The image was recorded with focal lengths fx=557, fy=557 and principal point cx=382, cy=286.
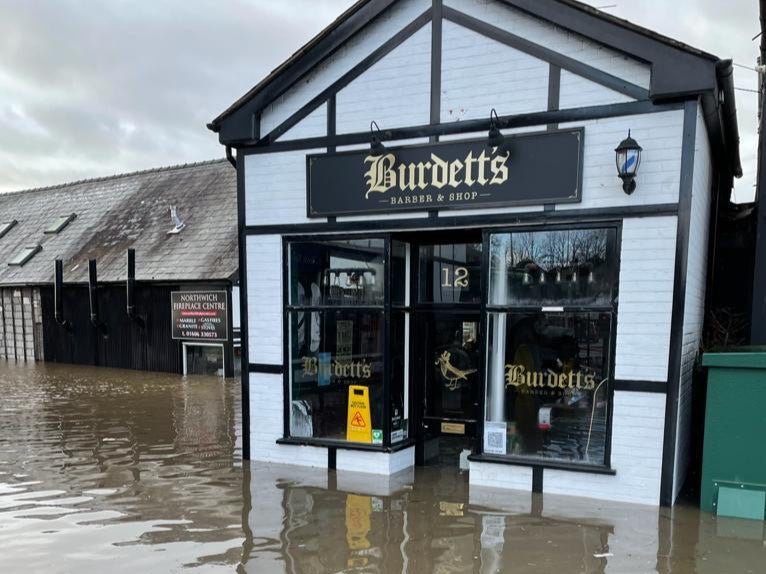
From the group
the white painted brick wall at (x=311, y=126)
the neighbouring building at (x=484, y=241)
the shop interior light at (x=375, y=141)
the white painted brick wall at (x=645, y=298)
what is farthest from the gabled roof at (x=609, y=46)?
the white painted brick wall at (x=645, y=298)

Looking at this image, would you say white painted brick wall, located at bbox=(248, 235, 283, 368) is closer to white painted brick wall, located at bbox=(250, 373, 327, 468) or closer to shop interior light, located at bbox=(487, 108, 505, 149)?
white painted brick wall, located at bbox=(250, 373, 327, 468)

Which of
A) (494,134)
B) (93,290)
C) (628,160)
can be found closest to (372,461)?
(494,134)

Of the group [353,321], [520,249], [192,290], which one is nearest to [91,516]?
[353,321]

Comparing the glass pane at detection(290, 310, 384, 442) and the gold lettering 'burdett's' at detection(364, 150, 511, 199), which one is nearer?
the gold lettering 'burdett's' at detection(364, 150, 511, 199)

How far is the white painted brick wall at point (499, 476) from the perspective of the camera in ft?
19.0

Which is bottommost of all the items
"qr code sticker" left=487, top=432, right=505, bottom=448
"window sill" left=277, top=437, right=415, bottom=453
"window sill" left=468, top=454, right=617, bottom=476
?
"window sill" left=277, top=437, right=415, bottom=453

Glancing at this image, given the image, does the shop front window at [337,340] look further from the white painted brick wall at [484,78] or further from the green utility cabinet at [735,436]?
the green utility cabinet at [735,436]

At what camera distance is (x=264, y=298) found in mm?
6906

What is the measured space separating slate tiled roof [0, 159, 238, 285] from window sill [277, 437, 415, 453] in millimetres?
9207

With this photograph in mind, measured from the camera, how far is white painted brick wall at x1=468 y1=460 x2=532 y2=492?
5.79 metres

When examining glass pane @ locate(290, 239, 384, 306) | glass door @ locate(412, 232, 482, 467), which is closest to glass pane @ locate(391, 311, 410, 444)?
glass door @ locate(412, 232, 482, 467)

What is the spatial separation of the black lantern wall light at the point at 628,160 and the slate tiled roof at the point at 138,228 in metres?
11.9

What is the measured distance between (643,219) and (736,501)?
2.71 metres

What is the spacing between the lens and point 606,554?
4391 mm
